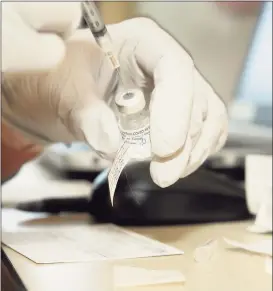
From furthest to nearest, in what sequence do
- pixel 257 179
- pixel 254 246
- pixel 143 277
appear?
pixel 257 179 → pixel 254 246 → pixel 143 277

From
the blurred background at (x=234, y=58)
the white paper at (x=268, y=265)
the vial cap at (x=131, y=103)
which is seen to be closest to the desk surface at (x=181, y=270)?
the white paper at (x=268, y=265)

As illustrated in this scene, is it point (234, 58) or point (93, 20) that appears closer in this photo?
point (93, 20)

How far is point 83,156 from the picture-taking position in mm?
856

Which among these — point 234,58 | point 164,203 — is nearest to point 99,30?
point 164,203

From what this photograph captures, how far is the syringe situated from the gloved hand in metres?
0.01

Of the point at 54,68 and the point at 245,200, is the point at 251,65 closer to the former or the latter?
the point at 245,200

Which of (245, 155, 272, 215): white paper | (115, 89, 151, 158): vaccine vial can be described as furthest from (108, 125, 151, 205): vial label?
(245, 155, 272, 215): white paper

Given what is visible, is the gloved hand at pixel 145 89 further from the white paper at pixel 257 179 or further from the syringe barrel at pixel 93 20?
the white paper at pixel 257 179

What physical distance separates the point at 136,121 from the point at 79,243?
140 mm

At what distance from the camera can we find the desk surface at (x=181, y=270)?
42 centimetres

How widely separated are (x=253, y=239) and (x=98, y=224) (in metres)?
0.16

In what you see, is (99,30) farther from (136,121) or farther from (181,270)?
(181,270)

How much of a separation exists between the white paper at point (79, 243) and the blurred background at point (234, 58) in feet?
0.72

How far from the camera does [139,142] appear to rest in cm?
45
